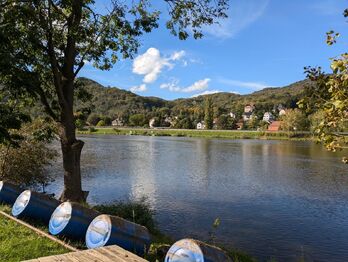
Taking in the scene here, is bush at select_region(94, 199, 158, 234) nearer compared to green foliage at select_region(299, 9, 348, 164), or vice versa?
green foliage at select_region(299, 9, 348, 164)

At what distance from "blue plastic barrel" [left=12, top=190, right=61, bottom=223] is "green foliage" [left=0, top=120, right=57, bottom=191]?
25.3 feet

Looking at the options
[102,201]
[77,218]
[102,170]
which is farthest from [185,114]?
[77,218]

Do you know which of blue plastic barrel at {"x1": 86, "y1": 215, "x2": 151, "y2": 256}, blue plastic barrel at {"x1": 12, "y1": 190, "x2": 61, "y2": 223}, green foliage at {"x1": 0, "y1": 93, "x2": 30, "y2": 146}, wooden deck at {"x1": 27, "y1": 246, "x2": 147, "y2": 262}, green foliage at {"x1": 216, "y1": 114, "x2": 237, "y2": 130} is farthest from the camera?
green foliage at {"x1": 216, "y1": 114, "x2": 237, "y2": 130}

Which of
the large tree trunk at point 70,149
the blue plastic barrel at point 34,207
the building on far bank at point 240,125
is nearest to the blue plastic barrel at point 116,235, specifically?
the blue plastic barrel at point 34,207

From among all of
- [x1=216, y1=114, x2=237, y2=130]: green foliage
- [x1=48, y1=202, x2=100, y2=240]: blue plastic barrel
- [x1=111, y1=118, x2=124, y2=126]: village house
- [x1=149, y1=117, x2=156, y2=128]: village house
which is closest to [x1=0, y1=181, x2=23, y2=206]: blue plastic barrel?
[x1=48, y1=202, x2=100, y2=240]: blue plastic barrel

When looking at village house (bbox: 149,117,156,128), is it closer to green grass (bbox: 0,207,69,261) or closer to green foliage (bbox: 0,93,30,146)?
green foliage (bbox: 0,93,30,146)

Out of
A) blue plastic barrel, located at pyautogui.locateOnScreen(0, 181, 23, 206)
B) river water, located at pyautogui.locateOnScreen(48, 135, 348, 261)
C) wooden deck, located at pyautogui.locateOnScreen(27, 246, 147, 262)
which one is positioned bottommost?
river water, located at pyautogui.locateOnScreen(48, 135, 348, 261)

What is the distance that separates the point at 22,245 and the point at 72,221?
1.07 meters

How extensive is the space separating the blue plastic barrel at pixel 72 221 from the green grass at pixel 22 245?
0.33 m

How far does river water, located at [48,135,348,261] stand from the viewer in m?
14.5

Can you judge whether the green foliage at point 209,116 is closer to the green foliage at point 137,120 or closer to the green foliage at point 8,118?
the green foliage at point 137,120

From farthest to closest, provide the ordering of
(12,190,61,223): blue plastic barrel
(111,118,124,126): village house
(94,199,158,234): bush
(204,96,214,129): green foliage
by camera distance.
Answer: (111,118,124,126): village house < (204,96,214,129): green foliage < (94,199,158,234): bush < (12,190,61,223): blue plastic barrel

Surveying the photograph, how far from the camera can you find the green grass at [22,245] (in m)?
7.21

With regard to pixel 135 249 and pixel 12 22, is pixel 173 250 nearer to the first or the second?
Result: pixel 135 249
